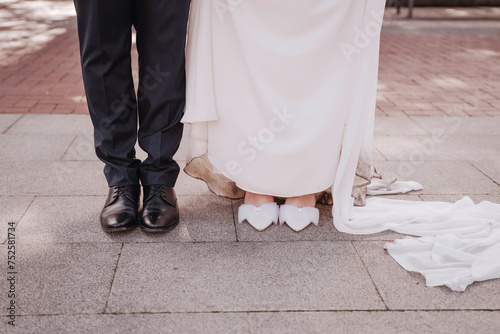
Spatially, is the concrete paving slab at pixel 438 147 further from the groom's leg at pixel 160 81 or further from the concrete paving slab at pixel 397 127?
the groom's leg at pixel 160 81

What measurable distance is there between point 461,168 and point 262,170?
1413 millimetres

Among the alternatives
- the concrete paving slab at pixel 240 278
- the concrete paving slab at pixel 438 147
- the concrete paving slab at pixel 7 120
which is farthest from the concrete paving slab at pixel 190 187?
the concrete paving slab at pixel 7 120

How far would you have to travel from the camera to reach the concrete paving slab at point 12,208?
7.75ft

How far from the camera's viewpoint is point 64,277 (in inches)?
77.5

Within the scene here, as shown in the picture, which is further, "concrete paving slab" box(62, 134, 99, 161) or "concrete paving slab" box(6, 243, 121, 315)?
"concrete paving slab" box(62, 134, 99, 161)

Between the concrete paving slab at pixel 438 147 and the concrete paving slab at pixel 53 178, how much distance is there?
5.80 feet

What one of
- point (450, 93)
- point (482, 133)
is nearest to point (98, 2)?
point (482, 133)

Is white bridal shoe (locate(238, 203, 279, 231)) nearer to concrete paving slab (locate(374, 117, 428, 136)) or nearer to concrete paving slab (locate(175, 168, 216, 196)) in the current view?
concrete paving slab (locate(175, 168, 216, 196))

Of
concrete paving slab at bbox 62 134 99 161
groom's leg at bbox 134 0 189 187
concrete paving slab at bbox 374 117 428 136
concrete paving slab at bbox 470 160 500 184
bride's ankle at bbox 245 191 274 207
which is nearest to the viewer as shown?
groom's leg at bbox 134 0 189 187

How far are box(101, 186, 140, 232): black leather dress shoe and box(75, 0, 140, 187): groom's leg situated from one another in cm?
4

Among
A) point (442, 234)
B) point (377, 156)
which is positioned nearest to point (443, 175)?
point (377, 156)

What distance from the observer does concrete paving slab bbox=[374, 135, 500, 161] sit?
11.0 feet

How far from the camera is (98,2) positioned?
6.92ft

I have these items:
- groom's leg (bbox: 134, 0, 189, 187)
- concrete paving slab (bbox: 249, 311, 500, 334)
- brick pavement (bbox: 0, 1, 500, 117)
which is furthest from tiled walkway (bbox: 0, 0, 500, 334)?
brick pavement (bbox: 0, 1, 500, 117)
